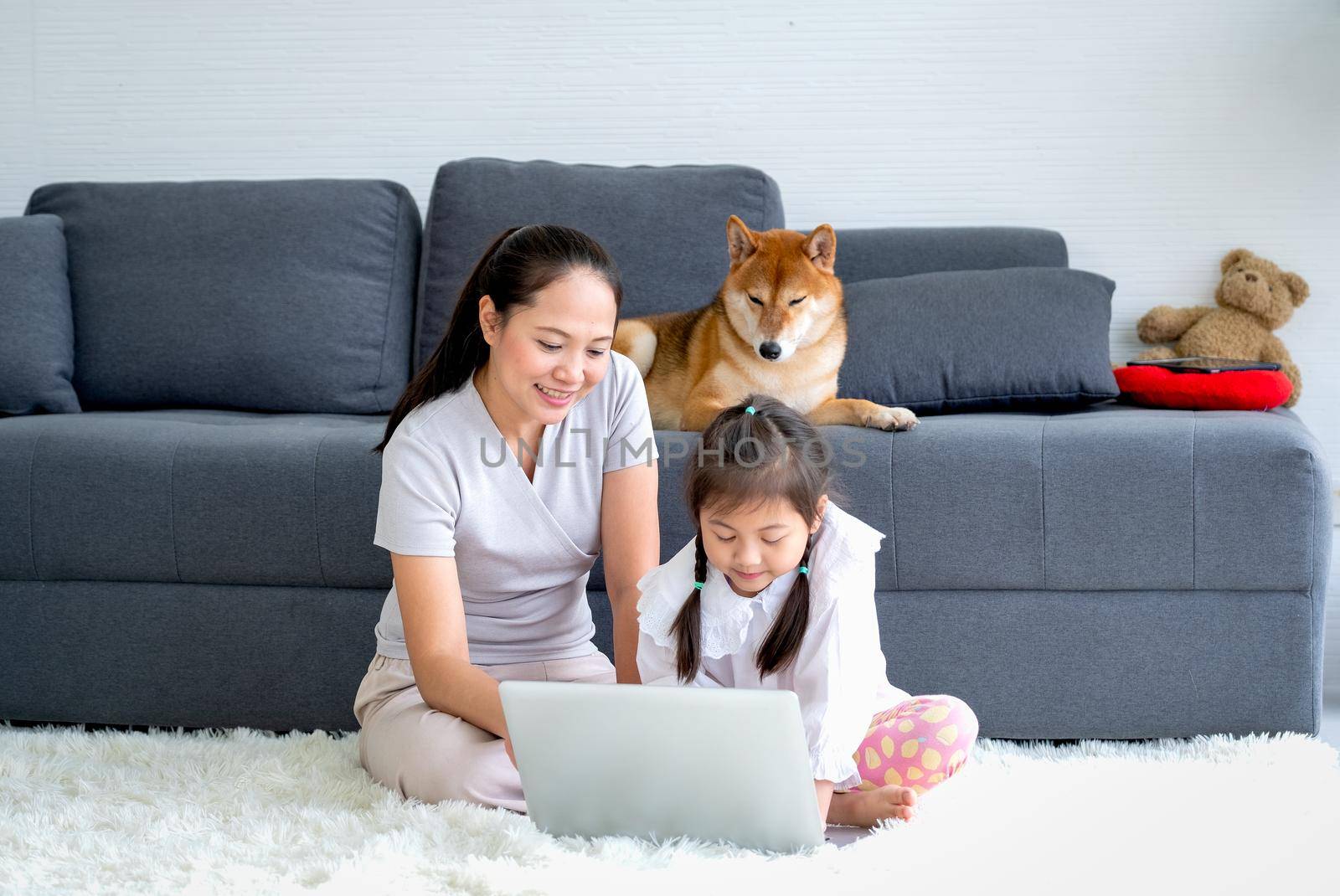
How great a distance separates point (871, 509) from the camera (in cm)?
176

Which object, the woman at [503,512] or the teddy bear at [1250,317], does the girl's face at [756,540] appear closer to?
the woman at [503,512]

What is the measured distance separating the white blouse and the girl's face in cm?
3

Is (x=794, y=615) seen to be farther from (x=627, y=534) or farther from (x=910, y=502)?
(x=910, y=502)

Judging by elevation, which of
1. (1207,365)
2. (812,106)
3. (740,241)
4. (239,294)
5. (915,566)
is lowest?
(915,566)

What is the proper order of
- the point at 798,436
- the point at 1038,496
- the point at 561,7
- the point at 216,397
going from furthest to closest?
the point at 561,7 → the point at 216,397 → the point at 1038,496 → the point at 798,436

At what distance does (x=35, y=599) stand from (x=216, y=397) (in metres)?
0.68

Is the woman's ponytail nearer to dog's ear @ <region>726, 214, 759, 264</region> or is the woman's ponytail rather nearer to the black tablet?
dog's ear @ <region>726, 214, 759, 264</region>

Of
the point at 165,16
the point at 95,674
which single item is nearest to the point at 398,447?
the point at 95,674

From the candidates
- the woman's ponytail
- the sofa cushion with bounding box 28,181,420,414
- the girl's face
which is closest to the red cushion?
the girl's face

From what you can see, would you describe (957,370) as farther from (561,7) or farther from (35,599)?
(35,599)

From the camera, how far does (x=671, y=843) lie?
119cm

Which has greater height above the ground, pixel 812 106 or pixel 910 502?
pixel 812 106

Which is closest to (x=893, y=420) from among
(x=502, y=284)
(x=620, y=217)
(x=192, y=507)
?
(x=502, y=284)

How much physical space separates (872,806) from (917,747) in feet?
0.31
